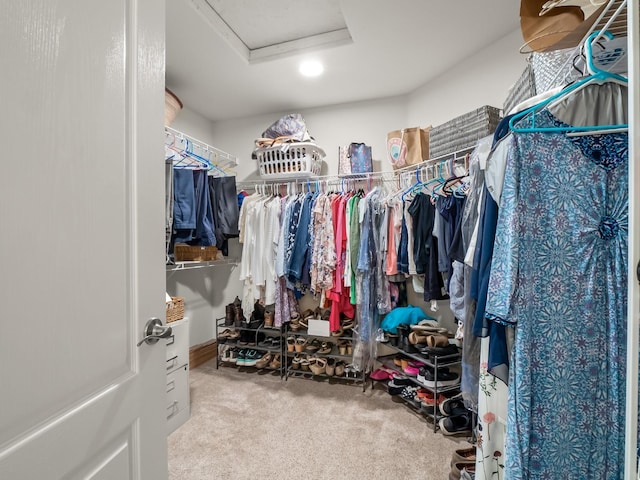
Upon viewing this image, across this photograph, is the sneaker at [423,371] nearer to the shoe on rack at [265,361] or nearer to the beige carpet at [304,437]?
the beige carpet at [304,437]

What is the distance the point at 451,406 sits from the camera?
1.95 m

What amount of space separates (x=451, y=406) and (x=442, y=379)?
0.16 metres

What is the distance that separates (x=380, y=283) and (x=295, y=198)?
1.05 meters

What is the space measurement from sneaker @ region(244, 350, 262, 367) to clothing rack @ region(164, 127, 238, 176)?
174 cm

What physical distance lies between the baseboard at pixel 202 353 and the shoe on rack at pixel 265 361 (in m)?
0.71

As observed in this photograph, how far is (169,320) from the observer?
200cm

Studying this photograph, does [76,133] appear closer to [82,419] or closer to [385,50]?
[82,419]

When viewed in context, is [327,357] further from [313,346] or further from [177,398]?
[177,398]

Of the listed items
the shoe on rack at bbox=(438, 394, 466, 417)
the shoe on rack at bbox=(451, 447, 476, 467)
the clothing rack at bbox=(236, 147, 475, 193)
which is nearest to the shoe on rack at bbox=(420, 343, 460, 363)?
the shoe on rack at bbox=(438, 394, 466, 417)

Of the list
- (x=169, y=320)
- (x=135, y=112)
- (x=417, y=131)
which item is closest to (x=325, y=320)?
(x=169, y=320)

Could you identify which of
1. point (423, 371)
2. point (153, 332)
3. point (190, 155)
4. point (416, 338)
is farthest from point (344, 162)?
point (153, 332)

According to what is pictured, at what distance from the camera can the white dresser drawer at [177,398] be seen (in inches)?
75.9

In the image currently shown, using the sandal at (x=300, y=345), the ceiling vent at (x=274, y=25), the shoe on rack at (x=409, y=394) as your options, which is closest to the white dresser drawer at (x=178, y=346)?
the sandal at (x=300, y=345)

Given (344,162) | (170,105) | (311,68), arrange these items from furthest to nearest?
(344,162)
(311,68)
(170,105)
